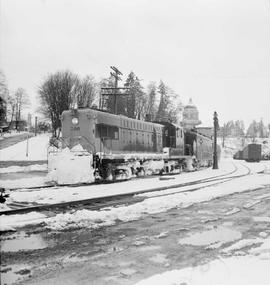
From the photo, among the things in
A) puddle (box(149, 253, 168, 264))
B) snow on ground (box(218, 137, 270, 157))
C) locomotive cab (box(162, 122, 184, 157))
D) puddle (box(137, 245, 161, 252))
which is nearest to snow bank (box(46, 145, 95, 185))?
locomotive cab (box(162, 122, 184, 157))

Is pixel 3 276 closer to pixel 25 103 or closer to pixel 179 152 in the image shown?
pixel 179 152

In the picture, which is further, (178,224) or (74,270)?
(178,224)

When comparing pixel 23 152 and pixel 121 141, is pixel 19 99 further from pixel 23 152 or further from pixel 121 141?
pixel 121 141

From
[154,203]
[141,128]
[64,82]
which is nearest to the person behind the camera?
[154,203]

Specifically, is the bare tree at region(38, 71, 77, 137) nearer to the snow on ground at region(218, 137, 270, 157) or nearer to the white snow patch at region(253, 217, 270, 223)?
A: the white snow patch at region(253, 217, 270, 223)

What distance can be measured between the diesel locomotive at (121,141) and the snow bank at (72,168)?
49cm

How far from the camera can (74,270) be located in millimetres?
4789

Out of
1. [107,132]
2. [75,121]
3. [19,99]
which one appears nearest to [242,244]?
[107,132]

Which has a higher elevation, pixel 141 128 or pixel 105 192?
pixel 141 128

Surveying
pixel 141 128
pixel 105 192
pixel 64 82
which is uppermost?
pixel 64 82

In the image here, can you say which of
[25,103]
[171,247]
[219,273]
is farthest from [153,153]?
[25,103]

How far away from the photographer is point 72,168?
1603 centimetres

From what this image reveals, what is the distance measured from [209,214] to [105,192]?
5328mm

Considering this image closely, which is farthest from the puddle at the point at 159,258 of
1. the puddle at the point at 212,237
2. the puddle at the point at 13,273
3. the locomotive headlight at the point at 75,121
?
the locomotive headlight at the point at 75,121
